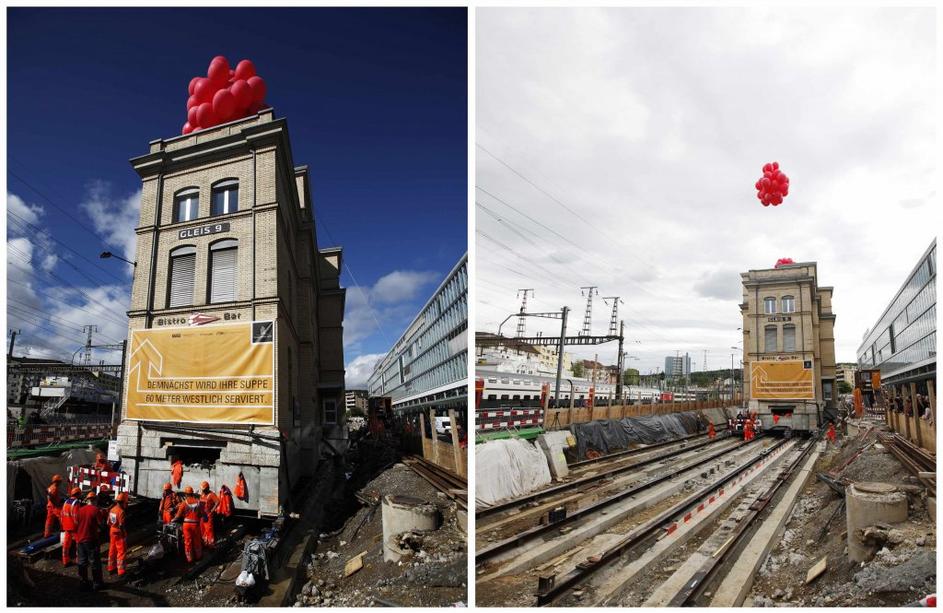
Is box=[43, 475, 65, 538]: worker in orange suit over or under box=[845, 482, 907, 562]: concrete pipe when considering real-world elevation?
under

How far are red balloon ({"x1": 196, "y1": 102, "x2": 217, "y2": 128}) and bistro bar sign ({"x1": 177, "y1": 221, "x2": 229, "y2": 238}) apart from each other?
3.12m

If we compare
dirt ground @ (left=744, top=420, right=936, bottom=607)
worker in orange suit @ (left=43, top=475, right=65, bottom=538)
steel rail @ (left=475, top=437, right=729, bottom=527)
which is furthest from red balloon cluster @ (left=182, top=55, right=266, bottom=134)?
dirt ground @ (left=744, top=420, right=936, bottom=607)

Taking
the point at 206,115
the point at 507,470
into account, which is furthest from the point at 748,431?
the point at 206,115

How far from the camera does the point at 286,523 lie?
463 inches

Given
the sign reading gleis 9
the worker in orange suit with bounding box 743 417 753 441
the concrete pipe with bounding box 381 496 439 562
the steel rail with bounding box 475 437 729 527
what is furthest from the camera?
the worker in orange suit with bounding box 743 417 753 441

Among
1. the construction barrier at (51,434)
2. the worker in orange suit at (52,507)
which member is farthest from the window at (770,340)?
the construction barrier at (51,434)

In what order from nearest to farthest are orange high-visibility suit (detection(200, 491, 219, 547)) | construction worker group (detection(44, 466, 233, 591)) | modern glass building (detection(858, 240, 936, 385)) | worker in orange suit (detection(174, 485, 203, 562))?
construction worker group (detection(44, 466, 233, 591))
worker in orange suit (detection(174, 485, 203, 562))
orange high-visibility suit (detection(200, 491, 219, 547))
modern glass building (detection(858, 240, 936, 385))

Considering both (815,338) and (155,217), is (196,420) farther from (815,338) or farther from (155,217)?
(815,338)

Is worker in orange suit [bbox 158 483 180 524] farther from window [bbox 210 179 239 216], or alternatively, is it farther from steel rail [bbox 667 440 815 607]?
steel rail [bbox 667 440 815 607]

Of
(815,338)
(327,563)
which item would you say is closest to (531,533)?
(327,563)

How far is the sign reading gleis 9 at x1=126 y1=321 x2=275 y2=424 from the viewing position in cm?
1180

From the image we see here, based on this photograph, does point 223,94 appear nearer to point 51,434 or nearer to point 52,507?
point 52,507

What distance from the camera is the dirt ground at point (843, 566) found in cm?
546

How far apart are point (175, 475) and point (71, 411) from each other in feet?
107
